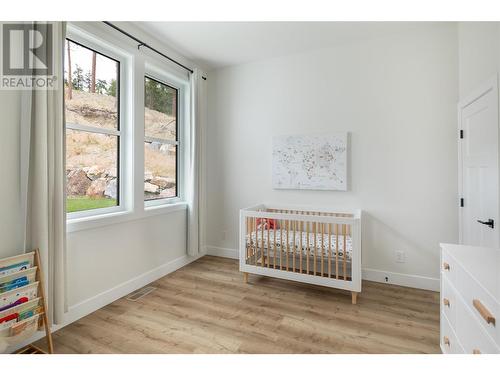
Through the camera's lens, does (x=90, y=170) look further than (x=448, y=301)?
Yes

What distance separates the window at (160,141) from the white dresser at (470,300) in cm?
273

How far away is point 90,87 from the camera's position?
2338 mm

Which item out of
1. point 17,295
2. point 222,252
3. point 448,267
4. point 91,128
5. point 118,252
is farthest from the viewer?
point 222,252

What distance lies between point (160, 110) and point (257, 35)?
1.38m

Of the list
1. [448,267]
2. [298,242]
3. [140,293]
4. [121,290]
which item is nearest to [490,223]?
[448,267]

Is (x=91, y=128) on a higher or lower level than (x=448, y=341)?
higher

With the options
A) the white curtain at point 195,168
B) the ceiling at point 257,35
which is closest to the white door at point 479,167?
the ceiling at point 257,35

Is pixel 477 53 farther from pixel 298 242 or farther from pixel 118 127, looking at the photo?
pixel 118 127

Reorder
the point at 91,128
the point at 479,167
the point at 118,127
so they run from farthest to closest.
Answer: the point at 118,127 → the point at 91,128 → the point at 479,167

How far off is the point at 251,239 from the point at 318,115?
163cm

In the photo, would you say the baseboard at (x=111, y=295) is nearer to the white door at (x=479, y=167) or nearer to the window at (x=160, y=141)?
the window at (x=160, y=141)

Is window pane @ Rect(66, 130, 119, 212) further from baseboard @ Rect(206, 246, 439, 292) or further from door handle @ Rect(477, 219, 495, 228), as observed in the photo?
door handle @ Rect(477, 219, 495, 228)

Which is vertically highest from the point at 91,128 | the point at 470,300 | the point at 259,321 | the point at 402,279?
the point at 91,128

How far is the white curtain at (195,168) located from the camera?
3.29 meters
